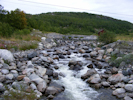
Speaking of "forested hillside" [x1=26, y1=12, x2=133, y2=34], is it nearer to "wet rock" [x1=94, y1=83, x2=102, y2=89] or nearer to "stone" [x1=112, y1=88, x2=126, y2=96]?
"wet rock" [x1=94, y1=83, x2=102, y2=89]

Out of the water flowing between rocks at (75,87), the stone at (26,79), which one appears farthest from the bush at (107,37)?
the stone at (26,79)

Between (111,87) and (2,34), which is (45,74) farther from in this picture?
(2,34)

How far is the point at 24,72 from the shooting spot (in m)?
7.58

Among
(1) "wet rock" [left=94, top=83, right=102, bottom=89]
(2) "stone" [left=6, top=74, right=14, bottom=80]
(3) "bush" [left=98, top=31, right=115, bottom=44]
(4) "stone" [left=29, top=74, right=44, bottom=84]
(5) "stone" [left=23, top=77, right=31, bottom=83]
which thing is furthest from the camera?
(3) "bush" [left=98, top=31, right=115, bottom=44]

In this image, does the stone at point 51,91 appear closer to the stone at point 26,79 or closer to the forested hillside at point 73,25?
the stone at point 26,79

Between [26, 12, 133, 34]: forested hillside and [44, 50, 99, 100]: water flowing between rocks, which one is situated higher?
[26, 12, 133, 34]: forested hillside

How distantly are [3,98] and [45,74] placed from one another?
3.85 meters

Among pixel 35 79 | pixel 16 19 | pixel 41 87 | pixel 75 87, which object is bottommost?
pixel 75 87

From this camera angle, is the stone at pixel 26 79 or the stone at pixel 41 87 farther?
the stone at pixel 26 79

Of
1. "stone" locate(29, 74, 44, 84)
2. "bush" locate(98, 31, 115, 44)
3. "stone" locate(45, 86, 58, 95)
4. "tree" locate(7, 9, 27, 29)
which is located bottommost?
"stone" locate(45, 86, 58, 95)

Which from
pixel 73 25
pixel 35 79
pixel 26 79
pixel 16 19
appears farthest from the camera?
pixel 73 25

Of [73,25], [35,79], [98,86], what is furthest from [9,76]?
[73,25]

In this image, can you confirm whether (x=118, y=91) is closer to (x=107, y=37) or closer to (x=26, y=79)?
(x=26, y=79)

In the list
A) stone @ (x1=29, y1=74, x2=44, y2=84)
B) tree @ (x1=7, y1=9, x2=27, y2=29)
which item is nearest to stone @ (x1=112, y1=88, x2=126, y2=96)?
stone @ (x1=29, y1=74, x2=44, y2=84)
